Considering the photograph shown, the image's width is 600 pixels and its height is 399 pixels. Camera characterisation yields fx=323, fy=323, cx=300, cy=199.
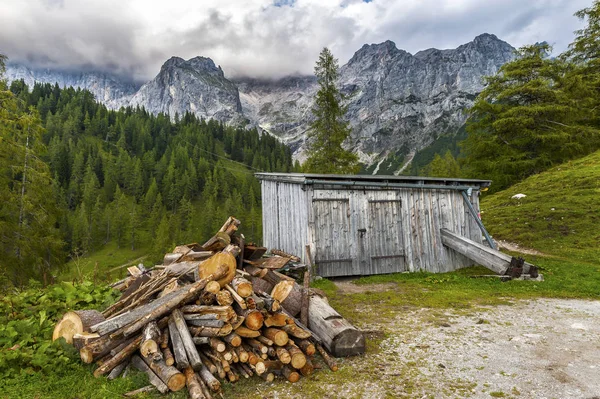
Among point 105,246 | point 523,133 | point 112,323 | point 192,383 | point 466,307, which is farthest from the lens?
point 105,246

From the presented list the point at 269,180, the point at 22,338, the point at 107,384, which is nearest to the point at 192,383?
the point at 107,384

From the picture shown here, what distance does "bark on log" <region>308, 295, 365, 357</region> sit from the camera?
587cm

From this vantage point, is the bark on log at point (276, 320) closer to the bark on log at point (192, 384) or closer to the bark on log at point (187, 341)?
the bark on log at point (187, 341)

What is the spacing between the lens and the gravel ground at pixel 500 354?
4.77m

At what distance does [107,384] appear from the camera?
15.8 feet

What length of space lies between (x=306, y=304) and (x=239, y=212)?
3650 inches

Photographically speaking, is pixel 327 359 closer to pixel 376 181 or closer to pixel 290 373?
pixel 290 373

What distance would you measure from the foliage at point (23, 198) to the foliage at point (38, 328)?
41.7 ft

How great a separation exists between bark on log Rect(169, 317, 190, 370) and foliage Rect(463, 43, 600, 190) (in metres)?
31.7

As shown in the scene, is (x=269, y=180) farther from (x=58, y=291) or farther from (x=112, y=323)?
(x=112, y=323)

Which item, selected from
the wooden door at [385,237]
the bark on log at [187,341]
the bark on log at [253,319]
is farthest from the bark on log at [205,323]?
the wooden door at [385,237]

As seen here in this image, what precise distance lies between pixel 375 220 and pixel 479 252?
4.11 meters

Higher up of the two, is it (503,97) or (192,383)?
(503,97)

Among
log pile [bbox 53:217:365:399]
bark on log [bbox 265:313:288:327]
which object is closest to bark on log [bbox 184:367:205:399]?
log pile [bbox 53:217:365:399]
